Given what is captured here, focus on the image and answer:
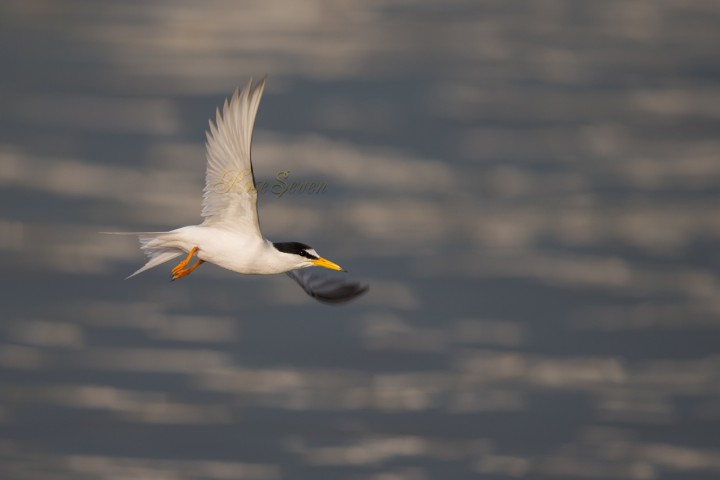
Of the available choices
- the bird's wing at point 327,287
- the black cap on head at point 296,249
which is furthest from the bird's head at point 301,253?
the bird's wing at point 327,287

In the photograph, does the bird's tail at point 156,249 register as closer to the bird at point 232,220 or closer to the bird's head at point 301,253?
the bird at point 232,220

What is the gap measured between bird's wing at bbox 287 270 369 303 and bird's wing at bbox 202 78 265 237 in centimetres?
59

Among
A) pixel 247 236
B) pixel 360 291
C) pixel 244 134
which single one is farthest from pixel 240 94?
pixel 360 291

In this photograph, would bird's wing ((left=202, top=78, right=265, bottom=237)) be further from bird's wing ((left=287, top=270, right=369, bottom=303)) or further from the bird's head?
bird's wing ((left=287, top=270, right=369, bottom=303))

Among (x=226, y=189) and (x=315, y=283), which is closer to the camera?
(x=226, y=189)

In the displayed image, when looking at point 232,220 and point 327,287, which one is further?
point 327,287

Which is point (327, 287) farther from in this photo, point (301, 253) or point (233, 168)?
point (233, 168)

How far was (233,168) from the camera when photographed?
6.61m

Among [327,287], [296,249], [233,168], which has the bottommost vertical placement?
[327,287]

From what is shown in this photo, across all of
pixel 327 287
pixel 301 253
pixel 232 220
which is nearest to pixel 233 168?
pixel 232 220

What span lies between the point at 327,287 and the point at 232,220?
0.77 m

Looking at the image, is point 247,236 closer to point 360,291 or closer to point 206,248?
point 206,248

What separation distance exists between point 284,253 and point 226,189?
0.50m

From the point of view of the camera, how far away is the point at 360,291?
6664mm
